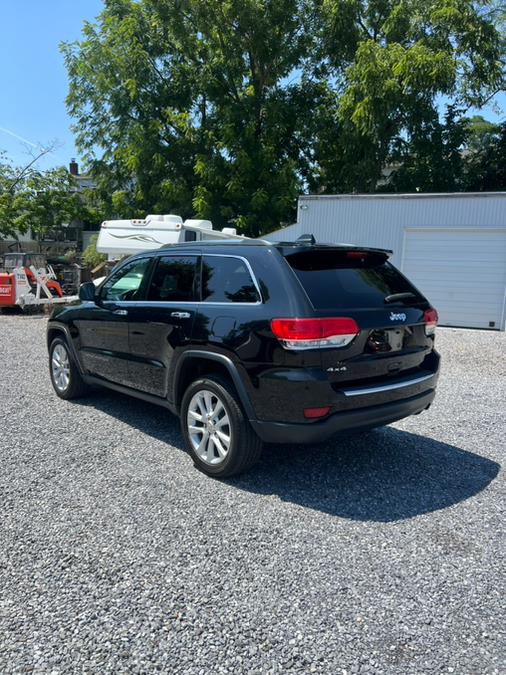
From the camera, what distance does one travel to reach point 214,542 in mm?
3244

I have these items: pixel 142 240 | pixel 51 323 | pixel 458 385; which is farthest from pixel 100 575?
pixel 142 240

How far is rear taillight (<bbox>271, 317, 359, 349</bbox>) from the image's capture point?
3.54 m

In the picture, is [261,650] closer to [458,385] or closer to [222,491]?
[222,491]

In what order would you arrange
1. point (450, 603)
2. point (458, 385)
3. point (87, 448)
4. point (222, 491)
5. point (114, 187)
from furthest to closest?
point (114, 187)
point (458, 385)
point (87, 448)
point (222, 491)
point (450, 603)

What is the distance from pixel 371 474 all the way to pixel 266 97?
1976 centimetres

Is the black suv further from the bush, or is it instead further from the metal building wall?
the bush

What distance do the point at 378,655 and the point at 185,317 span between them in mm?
2743

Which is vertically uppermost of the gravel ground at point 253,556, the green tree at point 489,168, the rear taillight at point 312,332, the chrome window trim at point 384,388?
the green tree at point 489,168

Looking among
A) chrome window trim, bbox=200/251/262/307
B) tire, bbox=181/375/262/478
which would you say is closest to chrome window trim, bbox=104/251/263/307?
chrome window trim, bbox=200/251/262/307

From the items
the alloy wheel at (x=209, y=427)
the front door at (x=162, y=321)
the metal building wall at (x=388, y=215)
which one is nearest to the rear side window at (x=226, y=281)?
the front door at (x=162, y=321)

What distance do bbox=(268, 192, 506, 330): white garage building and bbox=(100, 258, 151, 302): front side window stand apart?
10200 mm

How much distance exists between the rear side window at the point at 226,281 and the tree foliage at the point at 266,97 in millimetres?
15092

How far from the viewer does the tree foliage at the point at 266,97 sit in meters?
18.5

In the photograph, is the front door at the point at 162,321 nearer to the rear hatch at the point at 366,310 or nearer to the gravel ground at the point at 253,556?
the gravel ground at the point at 253,556
